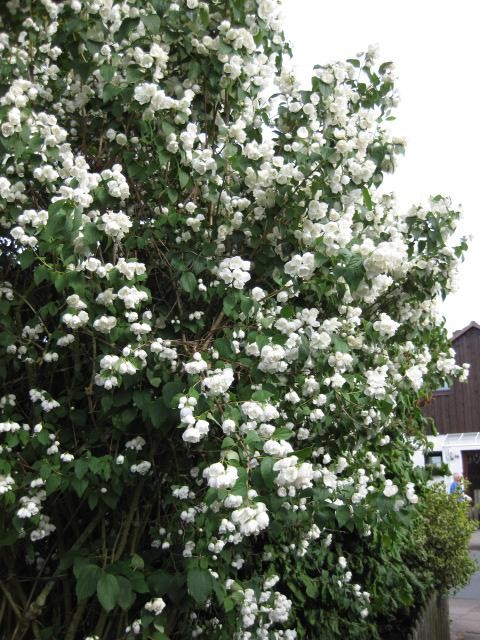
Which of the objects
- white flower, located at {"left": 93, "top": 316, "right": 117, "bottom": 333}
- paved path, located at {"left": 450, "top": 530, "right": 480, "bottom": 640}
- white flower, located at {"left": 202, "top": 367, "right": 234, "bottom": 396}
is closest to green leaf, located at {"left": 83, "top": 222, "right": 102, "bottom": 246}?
white flower, located at {"left": 93, "top": 316, "right": 117, "bottom": 333}

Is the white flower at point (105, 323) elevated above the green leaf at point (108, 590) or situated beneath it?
elevated above

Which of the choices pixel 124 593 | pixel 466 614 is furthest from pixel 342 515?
pixel 466 614

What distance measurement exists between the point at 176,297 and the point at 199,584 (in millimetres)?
1341

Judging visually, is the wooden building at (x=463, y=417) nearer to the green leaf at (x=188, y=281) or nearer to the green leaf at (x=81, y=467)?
the green leaf at (x=188, y=281)

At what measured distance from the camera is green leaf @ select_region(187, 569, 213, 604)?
8.77ft

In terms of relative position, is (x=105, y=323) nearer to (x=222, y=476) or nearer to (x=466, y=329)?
(x=222, y=476)

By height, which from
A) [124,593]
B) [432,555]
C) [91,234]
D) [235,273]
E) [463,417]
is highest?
[463,417]

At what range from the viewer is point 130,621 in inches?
133

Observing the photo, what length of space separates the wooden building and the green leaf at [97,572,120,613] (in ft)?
81.2

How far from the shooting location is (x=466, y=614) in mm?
8820

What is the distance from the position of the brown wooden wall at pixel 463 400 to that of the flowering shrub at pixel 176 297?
79.5 feet

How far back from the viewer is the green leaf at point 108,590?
2695mm

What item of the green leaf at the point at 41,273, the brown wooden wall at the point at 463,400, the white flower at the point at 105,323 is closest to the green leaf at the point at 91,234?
the green leaf at the point at 41,273

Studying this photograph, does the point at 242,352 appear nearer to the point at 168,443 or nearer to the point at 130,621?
the point at 168,443
